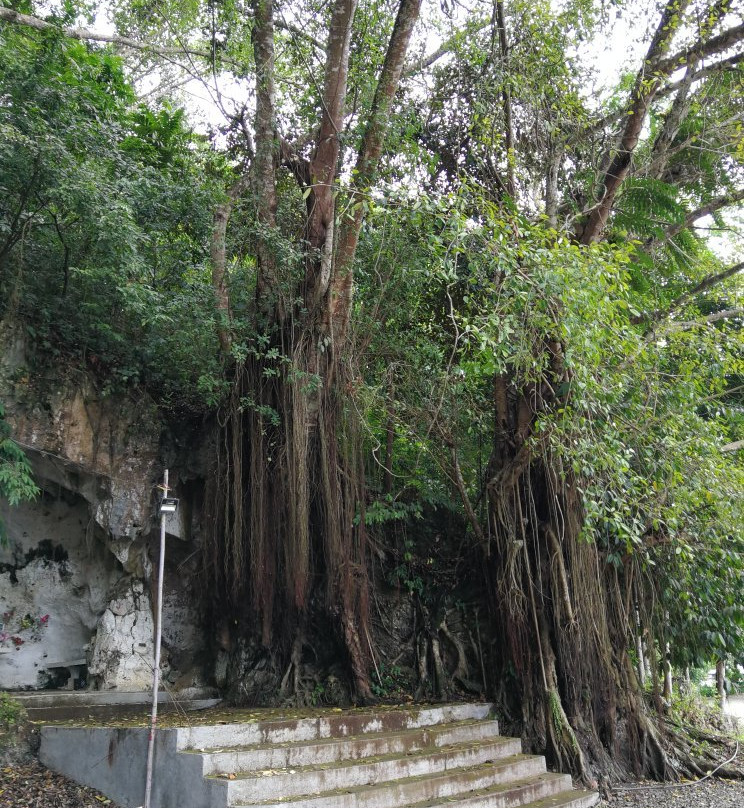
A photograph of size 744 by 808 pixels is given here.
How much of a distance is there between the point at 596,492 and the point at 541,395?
1.29 m

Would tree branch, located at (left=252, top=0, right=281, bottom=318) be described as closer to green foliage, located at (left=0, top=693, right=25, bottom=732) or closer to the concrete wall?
the concrete wall

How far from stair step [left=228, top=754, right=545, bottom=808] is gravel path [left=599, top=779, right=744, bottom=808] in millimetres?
693

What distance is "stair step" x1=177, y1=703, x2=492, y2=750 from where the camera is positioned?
436cm

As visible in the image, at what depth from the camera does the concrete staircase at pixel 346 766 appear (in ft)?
13.4

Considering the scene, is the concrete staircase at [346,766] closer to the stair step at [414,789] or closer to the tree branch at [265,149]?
the stair step at [414,789]

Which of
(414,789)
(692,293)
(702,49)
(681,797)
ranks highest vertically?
(702,49)

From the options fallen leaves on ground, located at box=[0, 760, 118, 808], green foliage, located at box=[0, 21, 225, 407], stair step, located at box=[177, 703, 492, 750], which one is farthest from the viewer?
green foliage, located at box=[0, 21, 225, 407]

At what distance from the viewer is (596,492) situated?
17.6ft

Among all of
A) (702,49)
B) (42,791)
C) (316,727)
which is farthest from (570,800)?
(702,49)

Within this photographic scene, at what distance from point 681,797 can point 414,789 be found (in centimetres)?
265

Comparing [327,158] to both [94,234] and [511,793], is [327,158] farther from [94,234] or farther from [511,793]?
[511,793]

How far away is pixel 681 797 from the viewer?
5793 mm

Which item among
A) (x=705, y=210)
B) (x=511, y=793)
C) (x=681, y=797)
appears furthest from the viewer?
(x=705, y=210)

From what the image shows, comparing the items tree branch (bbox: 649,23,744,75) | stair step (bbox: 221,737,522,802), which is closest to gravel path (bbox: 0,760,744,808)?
stair step (bbox: 221,737,522,802)
